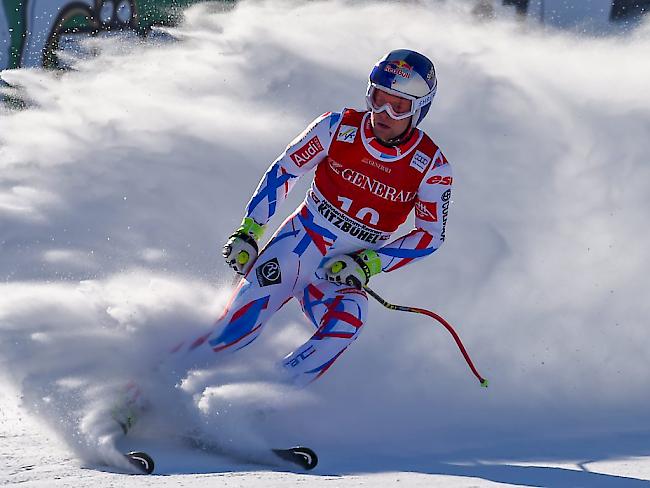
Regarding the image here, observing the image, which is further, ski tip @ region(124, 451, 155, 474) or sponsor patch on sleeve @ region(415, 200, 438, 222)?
sponsor patch on sleeve @ region(415, 200, 438, 222)

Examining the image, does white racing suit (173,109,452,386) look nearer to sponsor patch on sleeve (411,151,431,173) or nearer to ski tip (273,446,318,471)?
sponsor patch on sleeve (411,151,431,173)

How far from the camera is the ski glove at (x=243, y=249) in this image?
5016 mm

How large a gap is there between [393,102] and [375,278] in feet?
7.13

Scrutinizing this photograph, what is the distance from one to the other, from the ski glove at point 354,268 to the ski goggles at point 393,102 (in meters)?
0.68

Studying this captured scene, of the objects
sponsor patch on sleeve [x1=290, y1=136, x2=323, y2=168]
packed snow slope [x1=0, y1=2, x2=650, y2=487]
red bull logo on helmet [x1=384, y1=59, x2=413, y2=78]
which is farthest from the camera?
sponsor patch on sleeve [x1=290, y1=136, x2=323, y2=168]

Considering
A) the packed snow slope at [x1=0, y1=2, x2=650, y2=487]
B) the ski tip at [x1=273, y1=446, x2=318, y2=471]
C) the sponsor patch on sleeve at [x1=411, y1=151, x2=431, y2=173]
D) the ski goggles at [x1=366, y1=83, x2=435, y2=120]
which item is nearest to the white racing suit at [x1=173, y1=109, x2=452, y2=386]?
the sponsor patch on sleeve at [x1=411, y1=151, x2=431, y2=173]

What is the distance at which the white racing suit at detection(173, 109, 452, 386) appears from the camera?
16.6 feet

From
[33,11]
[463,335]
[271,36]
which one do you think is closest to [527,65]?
[271,36]

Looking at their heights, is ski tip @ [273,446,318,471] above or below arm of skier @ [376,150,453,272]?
below

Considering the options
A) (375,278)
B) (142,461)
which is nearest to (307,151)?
(142,461)

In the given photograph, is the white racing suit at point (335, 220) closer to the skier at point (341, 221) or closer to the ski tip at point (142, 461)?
the skier at point (341, 221)

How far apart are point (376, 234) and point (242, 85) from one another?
3.96 metres

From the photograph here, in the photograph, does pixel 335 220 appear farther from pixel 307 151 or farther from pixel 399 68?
pixel 399 68

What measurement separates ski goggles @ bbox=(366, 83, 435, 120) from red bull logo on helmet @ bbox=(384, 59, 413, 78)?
9 cm
